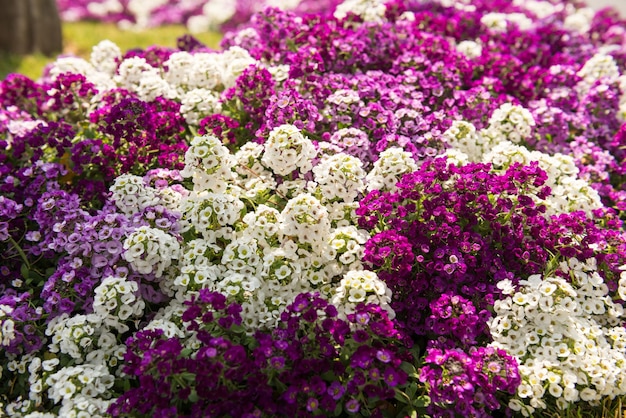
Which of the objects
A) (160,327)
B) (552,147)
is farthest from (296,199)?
(552,147)

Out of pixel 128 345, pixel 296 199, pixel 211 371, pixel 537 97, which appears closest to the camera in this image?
pixel 211 371

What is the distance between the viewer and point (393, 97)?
4480mm

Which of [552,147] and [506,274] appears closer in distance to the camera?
[506,274]

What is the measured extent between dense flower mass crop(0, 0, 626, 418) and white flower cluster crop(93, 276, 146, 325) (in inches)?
0.5

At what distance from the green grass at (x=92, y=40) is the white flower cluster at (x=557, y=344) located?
23.3ft

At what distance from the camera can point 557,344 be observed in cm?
331

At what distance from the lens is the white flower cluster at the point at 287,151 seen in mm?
3641

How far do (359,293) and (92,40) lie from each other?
8.78 meters

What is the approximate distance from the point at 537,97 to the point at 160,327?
3804 mm

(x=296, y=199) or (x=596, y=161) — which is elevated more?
(x=296, y=199)

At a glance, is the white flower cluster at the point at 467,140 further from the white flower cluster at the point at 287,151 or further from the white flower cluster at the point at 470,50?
the white flower cluster at the point at 470,50

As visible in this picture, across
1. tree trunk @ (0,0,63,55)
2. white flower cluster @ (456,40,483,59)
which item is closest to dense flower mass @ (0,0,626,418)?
white flower cluster @ (456,40,483,59)

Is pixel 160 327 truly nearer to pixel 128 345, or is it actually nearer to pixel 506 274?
pixel 128 345

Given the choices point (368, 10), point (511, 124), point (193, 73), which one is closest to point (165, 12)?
point (368, 10)
